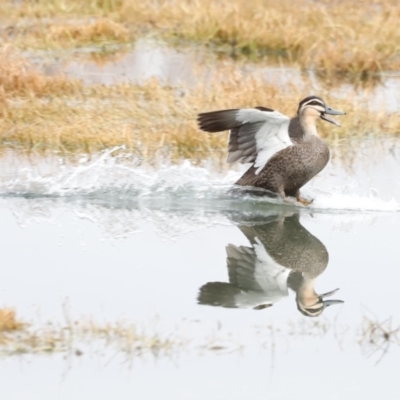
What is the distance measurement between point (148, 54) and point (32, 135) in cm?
378

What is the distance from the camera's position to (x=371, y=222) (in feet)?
30.1

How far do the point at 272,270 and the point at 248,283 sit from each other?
37cm

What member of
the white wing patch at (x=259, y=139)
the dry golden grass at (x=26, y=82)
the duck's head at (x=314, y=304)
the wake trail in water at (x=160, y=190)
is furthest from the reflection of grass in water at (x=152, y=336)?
the dry golden grass at (x=26, y=82)

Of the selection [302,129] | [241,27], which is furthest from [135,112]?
[241,27]

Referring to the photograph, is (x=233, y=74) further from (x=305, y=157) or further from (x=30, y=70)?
(x=305, y=157)

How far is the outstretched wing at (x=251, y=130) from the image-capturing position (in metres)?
9.48

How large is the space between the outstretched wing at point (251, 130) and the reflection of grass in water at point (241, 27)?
166 inches

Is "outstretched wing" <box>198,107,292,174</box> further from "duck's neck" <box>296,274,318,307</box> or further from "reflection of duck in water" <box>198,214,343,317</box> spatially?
"duck's neck" <box>296,274,318,307</box>

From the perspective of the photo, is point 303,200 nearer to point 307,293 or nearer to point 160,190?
point 160,190

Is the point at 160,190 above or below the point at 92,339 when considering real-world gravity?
below

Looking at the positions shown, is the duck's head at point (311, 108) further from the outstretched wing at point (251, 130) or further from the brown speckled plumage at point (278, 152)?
the outstretched wing at point (251, 130)

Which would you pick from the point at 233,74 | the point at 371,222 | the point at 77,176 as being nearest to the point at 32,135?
the point at 77,176

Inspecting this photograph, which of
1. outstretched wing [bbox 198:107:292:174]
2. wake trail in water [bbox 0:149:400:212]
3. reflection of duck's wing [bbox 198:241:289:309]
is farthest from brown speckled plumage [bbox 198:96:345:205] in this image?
reflection of duck's wing [bbox 198:241:289:309]

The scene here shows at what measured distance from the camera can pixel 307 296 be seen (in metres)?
7.37
